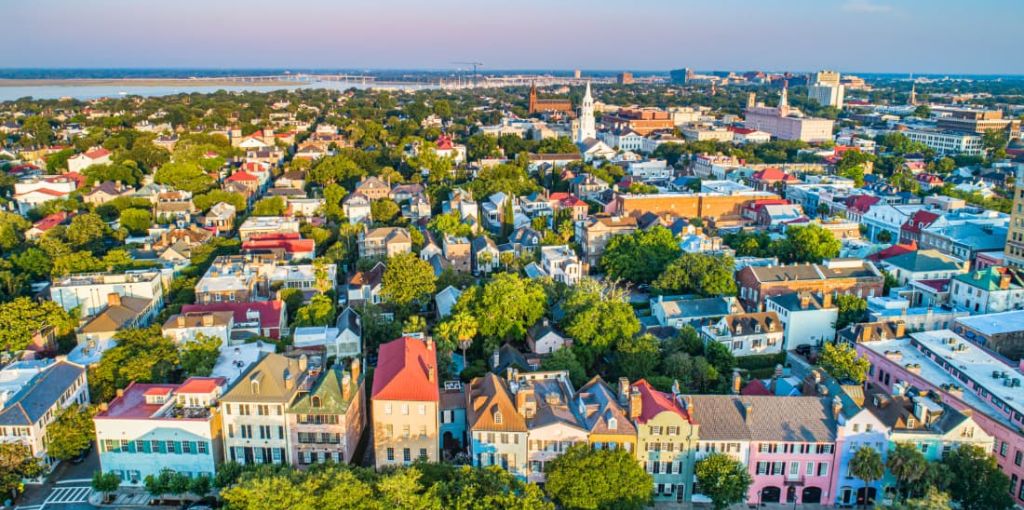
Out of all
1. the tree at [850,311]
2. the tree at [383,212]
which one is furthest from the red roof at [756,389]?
the tree at [383,212]

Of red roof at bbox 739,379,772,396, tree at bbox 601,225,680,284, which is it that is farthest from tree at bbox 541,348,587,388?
tree at bbox 601,225,680,284

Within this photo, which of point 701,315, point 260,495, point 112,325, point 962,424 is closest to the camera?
point 260,495

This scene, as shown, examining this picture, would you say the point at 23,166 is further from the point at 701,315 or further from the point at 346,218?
the point at 701,315

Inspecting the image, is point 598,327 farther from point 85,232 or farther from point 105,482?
point 85,232

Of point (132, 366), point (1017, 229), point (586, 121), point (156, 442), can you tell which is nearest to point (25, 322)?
point (132, 366)

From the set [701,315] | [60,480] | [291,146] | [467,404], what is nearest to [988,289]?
[701,315]

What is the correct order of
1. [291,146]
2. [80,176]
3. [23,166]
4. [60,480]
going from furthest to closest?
[291,146] < [23,166] < [80,176] < [60,480]

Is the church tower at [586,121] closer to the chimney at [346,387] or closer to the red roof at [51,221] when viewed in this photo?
the red roof at [51,221]

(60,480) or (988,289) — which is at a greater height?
(988,289)
